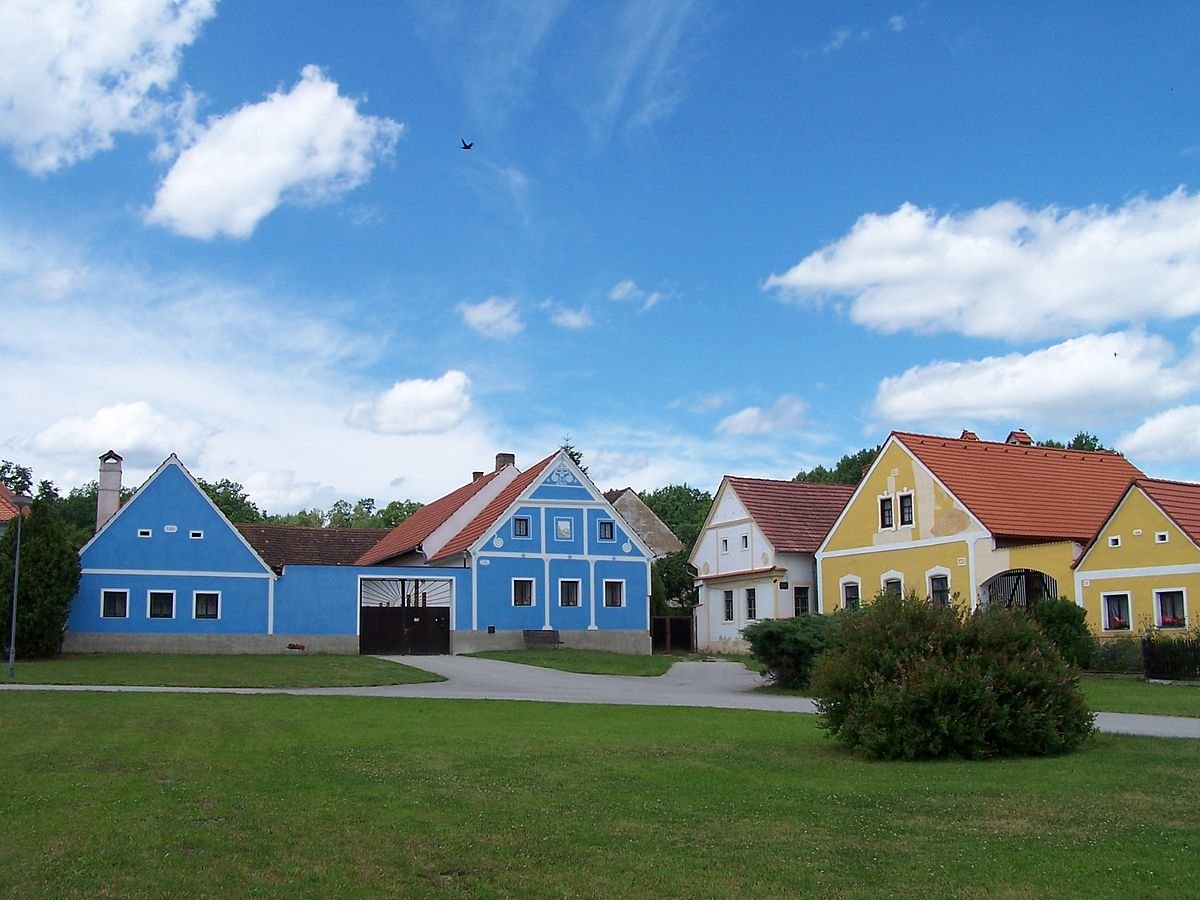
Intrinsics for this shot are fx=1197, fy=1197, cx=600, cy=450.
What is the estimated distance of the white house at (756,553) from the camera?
48219 mm

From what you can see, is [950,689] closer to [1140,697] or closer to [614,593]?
[1140,697]

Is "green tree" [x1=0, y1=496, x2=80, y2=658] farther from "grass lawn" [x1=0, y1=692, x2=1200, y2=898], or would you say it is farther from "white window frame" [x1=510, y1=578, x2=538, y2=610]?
"grass lawn" [x1=0, y1=692, x2=1200, y2=898]

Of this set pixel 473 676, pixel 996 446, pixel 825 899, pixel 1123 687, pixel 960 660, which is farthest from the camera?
pixel 996 446

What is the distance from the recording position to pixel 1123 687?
2734 centimetres

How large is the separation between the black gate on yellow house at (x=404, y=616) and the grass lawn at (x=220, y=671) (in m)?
3.90

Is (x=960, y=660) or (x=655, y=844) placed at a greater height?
(x=960, y=660)

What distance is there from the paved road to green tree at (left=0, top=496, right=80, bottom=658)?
35.0 feet

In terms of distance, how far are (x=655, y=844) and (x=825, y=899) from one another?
1873 millimetres

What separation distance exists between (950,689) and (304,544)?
4590cm

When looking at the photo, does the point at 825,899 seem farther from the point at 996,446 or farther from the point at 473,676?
the point at 996,446

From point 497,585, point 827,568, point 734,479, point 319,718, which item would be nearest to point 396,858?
point 319,718

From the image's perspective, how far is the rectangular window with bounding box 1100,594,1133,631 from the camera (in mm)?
33719

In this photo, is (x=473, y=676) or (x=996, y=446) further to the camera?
(x=996, y=446)

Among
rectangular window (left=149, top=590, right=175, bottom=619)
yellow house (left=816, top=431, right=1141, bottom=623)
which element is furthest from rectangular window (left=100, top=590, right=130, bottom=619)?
yellow house (left=816, top=431, right=1141, bottom=623)
